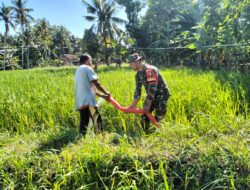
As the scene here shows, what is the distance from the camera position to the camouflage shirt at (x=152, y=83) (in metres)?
3.64

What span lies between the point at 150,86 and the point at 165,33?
781 inches

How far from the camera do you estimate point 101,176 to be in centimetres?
283

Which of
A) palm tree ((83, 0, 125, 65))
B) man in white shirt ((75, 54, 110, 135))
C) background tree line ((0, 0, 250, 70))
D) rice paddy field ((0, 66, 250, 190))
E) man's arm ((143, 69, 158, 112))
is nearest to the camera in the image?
rice paddy field ((0, 66, 250, 190))

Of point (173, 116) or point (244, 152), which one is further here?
point (173, 116)

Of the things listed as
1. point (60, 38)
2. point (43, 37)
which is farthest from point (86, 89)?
point (60, 38)

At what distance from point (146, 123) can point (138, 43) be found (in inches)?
841

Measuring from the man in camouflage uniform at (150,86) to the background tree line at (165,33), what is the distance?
4.11m

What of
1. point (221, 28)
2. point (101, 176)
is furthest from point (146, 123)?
point (221, 28)

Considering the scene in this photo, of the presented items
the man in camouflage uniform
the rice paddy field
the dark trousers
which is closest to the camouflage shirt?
the man in camouflage uniform

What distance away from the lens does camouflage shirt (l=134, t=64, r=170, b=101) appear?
3.64 meters

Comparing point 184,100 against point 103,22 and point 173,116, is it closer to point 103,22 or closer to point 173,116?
point 173,116

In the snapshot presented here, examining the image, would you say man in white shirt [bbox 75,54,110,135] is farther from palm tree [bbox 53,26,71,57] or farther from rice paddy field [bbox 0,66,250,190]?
palm tree [bbox 53,26,71,57]

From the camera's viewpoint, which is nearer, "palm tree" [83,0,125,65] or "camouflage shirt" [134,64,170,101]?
"camouflage shirt" [134,64,170,101]

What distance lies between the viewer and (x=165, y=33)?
2264 cm
